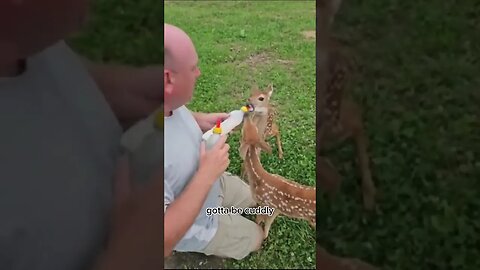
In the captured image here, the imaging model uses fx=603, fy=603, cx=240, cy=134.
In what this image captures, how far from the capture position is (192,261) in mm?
737

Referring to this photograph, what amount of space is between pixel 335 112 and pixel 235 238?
197 mm

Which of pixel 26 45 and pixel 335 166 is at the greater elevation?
pixel 26 45

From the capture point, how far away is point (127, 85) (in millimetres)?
750

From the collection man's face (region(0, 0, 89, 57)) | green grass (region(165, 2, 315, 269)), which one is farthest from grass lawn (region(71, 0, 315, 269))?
man's face (region(0, 0, 89, 57))

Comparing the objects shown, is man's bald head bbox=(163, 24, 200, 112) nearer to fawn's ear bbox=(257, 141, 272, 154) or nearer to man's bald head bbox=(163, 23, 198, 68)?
man's bald head bbox=(163, 23, 198, 68)

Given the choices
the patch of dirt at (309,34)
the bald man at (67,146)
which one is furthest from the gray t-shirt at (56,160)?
the patch of dirt at (309,34)

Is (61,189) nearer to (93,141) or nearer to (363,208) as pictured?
(93,141)

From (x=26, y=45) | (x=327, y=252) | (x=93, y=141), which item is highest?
(x=26, y=45)

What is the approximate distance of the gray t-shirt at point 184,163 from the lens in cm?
72

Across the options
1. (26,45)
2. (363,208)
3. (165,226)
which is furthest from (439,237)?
(26,45)

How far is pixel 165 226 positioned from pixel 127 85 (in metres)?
0.18

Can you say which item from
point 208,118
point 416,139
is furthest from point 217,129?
point 416,139

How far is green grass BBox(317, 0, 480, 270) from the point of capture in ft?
2.46

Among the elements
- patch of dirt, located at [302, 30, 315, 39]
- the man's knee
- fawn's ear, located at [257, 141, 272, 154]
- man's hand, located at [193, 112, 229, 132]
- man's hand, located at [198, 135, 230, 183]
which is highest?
patch of dirt, located at [302, 30, 315, 39]
